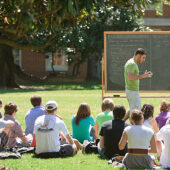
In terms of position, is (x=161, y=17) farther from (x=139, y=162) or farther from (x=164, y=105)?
(x=139, y=162)

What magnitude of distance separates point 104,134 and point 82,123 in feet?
4.46

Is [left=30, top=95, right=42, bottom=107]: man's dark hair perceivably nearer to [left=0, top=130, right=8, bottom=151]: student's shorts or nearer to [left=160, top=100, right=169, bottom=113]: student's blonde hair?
[left=0, top=130, right=8, bottom=151]: student's shorts

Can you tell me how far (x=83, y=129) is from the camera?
28.4 ft

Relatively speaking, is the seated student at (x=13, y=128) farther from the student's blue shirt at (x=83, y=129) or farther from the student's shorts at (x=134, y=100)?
the student's shorts at (x=134, y=100)

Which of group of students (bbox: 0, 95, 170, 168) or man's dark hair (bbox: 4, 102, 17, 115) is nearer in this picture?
group of students (bbox: 0, 95, 170, 168)

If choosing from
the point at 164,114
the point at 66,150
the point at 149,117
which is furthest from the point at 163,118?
the point at 66,150

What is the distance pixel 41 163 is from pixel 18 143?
1.44 meters

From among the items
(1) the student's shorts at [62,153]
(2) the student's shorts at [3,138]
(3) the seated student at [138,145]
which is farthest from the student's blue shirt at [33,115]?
(3) the seated student at [138,145]

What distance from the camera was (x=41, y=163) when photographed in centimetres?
712

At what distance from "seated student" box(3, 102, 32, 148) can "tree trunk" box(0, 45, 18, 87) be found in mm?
20218

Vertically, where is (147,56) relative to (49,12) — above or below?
below

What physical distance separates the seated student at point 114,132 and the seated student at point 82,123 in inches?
44.6

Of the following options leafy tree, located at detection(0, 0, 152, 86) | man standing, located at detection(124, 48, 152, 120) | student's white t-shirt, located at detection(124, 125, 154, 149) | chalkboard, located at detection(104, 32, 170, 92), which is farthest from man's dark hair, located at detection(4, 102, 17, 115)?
chalkboard, located at detection(104, 32, 170, 92)

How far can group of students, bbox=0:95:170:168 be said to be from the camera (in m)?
6.47
